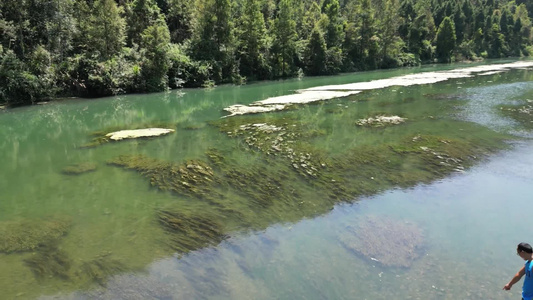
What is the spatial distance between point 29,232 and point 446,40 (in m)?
98.0

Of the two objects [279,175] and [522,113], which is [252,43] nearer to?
[522,113]

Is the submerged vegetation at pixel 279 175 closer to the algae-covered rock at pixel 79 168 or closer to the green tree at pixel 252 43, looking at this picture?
the algae-covered rock at pixel 79 168

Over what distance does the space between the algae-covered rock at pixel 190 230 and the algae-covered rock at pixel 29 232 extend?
261 centimetres

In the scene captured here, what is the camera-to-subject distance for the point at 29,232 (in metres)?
9.41

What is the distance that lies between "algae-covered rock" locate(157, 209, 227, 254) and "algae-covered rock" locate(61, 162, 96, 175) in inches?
233

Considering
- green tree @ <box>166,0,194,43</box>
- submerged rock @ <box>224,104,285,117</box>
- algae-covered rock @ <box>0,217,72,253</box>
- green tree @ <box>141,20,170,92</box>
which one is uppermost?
green tree @ <box>166,0,194,43</box>

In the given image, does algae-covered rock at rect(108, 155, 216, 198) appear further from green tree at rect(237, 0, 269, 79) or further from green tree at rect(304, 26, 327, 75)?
green tree at rect(304, 26, 327, 75)

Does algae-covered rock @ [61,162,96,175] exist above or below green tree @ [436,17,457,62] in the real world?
below

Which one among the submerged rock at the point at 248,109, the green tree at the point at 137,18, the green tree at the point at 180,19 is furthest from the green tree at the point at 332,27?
the submerged rock at the point at 248,109

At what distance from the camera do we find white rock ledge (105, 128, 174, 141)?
19.7 m

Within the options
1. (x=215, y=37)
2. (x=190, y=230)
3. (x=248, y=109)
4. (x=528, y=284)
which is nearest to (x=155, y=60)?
(x=215, y=37)

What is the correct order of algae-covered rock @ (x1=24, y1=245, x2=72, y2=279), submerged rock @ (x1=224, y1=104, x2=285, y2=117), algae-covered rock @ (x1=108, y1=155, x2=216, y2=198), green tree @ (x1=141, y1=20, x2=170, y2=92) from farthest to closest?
green tree @ (x1=141, y1=20, x2=170, y2=92), submerged rock @ (x1=224, y1=104, x2=285, y2=117), algae-covered rock @ (x1=108, y1=155, x2=216, y2=198), algae-covered rock @ (x1=24, y1=245, x2=72, y2=279)

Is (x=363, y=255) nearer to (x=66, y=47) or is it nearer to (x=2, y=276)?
(x=2, y=276)

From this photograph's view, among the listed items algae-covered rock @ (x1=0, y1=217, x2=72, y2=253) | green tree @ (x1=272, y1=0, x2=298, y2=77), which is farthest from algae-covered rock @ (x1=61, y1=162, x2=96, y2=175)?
green tree @ (x1=272, y1=0, x2=298, y2=77)
